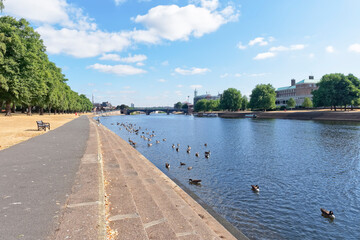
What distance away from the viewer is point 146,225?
20.3 feet

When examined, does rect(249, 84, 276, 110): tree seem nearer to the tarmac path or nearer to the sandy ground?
the sandy ground

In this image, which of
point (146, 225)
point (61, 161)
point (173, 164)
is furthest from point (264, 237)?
point (173, 164)

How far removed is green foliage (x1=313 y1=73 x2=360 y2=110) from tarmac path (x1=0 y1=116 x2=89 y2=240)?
324ft

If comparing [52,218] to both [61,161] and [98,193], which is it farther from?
[61,161]

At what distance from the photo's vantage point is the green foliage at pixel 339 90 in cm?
8131

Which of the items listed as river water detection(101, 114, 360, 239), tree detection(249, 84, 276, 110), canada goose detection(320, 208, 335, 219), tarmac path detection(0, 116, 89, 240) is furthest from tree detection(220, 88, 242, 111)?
tarmac path detection(0, 116, 89, 240)

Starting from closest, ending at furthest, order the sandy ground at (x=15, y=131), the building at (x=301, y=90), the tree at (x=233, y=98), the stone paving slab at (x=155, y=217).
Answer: the stone paving slab at (x=155, y=217) → the sandy ground at (x=15, y=131) → the tree at (x=233, y=98) → the building at (x=301, y=90)

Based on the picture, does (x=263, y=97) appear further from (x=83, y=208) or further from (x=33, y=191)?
(x=83, y=208)

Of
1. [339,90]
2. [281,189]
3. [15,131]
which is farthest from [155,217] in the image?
[339,90]

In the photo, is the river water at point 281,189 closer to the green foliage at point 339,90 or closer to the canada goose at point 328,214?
the canada goose at point 328,214

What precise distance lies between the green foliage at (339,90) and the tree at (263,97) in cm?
3545

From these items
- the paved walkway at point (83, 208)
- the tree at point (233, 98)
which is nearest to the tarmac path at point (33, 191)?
the paved walkway at point (83, 208)

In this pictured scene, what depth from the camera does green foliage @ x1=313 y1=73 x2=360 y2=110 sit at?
81312mm

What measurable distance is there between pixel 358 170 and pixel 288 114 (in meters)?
86.0
